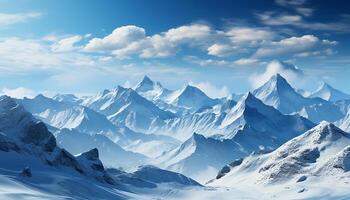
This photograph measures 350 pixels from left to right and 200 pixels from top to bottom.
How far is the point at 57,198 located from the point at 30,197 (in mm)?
18013

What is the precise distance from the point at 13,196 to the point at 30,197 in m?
8.41

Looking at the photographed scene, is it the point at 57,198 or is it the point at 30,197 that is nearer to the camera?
the point at 30,197

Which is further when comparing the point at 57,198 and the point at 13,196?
the point at 57,198

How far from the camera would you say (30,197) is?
597 ft

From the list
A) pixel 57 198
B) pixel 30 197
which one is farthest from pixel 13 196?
pixel 57 198

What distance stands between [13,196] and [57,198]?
2638 cm

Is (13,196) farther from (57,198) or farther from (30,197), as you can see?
(57,198)

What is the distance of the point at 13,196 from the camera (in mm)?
174500

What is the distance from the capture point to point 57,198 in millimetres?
198875
